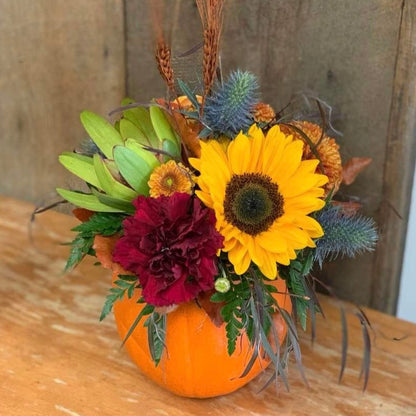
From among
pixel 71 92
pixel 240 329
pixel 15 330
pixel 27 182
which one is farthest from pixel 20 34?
pixel 240 329

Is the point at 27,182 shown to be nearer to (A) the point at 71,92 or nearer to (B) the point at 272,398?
(A) the point at 71,92

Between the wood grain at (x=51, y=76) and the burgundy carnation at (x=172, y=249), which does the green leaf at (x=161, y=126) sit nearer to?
the burgundy carnation at (x=172, y=249)

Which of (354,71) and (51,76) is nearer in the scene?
(354,71)

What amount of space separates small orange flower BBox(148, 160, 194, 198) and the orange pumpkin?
0.07 m

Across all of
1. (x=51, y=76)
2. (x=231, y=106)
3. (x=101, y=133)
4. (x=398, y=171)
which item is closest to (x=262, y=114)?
(x=231, y=106)

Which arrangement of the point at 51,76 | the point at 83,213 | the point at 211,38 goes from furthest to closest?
the point at 51,76, the point at 83,213, the point at 211,38

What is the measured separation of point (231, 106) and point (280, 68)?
295 millimetres

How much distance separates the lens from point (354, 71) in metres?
0.79

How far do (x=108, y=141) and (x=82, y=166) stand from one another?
1.5 inches

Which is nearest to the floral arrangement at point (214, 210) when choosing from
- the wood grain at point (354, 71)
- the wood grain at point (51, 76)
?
the wood grain at point (354, 71)

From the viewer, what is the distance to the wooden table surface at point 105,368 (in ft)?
2.18

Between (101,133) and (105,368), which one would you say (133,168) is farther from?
(105,368)

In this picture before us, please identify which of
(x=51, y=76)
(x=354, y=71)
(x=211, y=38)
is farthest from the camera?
(x=51, y=76)

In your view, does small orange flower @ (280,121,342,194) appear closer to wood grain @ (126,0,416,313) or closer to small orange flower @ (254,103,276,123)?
small orange flower @ (254,103,276,123)
